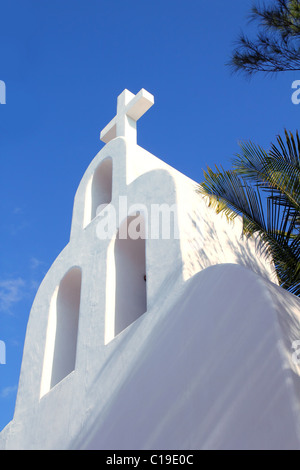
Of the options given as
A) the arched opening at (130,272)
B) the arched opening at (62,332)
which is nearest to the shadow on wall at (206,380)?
the arched opening at (130,272)

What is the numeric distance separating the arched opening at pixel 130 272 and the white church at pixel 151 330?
0.02m

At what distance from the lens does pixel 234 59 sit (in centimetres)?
675

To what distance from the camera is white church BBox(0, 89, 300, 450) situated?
4355 millimetres

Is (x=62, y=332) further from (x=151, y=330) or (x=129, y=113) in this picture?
(x=129, y=113)

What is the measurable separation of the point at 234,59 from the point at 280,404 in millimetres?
4574

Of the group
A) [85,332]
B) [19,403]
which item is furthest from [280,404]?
[19,403]

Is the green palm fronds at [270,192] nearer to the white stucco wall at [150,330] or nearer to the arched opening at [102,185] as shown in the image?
the white stucco wall at [150,330]

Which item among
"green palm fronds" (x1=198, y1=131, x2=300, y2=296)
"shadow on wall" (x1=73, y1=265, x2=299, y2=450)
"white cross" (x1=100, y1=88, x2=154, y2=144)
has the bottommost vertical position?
"shadow on wall" (x1=73, y1=265, x2=299, y2=450)

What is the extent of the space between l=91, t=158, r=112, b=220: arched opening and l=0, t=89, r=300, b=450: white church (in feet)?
0.08

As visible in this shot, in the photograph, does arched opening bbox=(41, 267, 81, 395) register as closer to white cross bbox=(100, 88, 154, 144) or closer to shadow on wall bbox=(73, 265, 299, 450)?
shadow on wall bbox=(73, 265, 299, 450)

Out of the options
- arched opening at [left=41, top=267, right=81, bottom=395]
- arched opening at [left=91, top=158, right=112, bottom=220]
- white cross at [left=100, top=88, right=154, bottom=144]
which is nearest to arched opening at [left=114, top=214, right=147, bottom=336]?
arched opening at [left=41, top=267, right=81, bottom=395]
